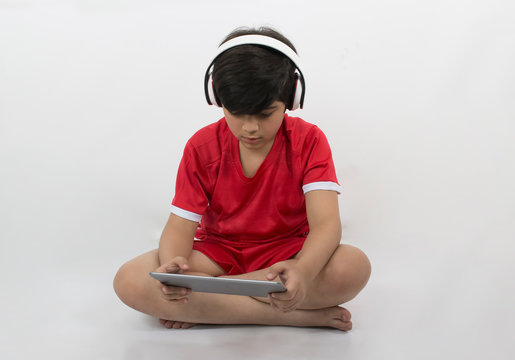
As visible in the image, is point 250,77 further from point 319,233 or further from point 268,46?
point 319,233

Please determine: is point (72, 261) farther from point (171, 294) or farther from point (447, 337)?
point (447, 337)

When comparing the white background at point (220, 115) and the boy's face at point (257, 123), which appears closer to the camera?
the boy's face at point (257, 123)

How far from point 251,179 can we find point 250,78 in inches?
11.1

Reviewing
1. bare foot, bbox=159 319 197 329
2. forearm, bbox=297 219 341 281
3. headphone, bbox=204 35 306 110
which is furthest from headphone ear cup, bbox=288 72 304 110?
bare foot, bbox=159 319 197 329

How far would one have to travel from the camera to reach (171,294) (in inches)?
50.3

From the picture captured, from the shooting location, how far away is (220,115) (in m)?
1.97

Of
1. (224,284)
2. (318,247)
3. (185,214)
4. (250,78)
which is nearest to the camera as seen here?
(224,284)

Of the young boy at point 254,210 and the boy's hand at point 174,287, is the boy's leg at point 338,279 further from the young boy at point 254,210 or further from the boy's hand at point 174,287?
the boy's hand at point 174,287

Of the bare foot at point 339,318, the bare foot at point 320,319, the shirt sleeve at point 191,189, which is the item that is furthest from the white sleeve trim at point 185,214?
the bare foot at point 339,318

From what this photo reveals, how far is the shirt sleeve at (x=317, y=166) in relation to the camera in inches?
56.8

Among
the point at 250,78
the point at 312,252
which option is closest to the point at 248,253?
the point at 312,252

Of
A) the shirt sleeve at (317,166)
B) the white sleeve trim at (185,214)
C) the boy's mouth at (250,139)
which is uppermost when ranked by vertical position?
the boy's mouth at (250,139)

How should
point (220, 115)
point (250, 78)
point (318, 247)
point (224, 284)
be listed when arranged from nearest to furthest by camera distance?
point (224, 284) < point (250, 78) < point (318, 247) < point (220, 115)

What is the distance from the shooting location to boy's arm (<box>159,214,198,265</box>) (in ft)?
4.73
